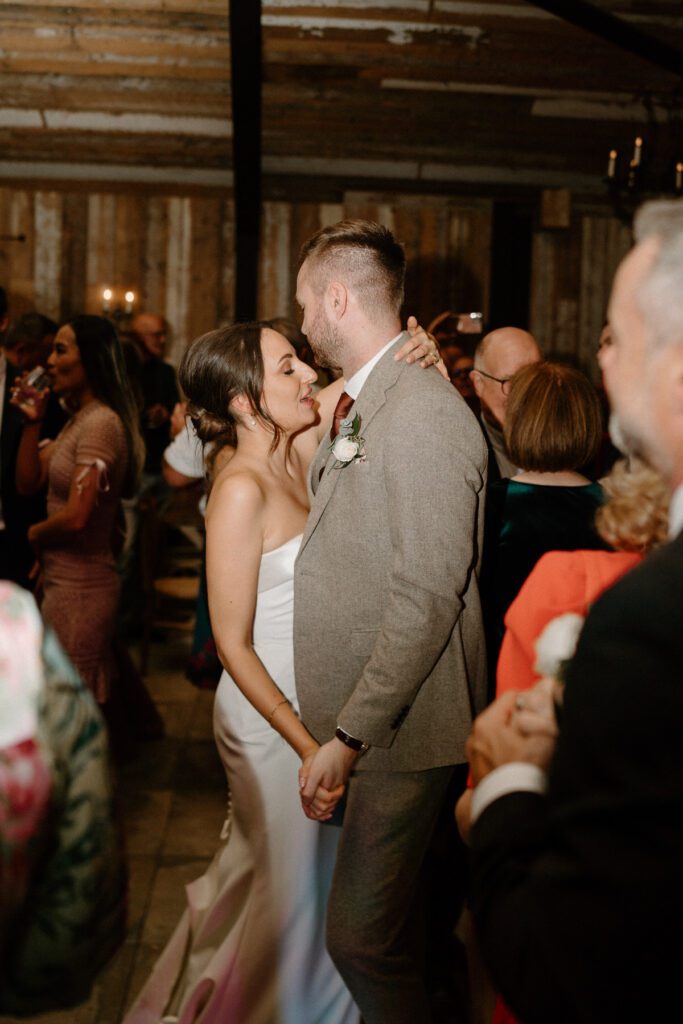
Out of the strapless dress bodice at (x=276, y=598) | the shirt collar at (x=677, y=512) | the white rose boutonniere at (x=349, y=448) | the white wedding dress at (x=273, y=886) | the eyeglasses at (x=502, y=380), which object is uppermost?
the shirt collar at (x=677, y=512)

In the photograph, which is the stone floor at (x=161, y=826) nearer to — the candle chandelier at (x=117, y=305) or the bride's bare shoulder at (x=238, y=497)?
the bride's bare shoulder at (x=238, y=497)

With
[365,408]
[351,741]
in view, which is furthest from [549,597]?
[365,408]

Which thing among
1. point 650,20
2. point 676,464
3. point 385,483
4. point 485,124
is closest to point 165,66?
point 485,124

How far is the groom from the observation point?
6.02 ft

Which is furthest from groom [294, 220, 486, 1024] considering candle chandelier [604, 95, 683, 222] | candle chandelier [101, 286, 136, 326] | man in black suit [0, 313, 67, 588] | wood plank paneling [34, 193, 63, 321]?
wood plank paneling [34, 193, 63, 321]

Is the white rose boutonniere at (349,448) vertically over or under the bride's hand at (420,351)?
under

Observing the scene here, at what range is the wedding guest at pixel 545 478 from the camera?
230cm

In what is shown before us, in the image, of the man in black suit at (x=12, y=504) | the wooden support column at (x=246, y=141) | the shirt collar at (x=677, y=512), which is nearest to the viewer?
the shirt collar at (x=677, y=512)

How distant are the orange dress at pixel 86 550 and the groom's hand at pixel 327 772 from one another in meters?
1.78

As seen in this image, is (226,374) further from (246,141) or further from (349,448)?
(246,141)

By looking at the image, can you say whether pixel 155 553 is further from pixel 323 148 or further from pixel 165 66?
pixel 323 148

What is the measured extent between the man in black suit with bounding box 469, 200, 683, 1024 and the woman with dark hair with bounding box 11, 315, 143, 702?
2664mm

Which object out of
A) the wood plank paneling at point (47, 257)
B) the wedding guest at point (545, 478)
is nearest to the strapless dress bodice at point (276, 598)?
the wedding guest at point (545, 478)

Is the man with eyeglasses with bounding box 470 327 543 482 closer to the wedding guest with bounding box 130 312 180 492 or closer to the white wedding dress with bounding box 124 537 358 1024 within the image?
the white wedding dress with bounding box 124 537 358 1024
